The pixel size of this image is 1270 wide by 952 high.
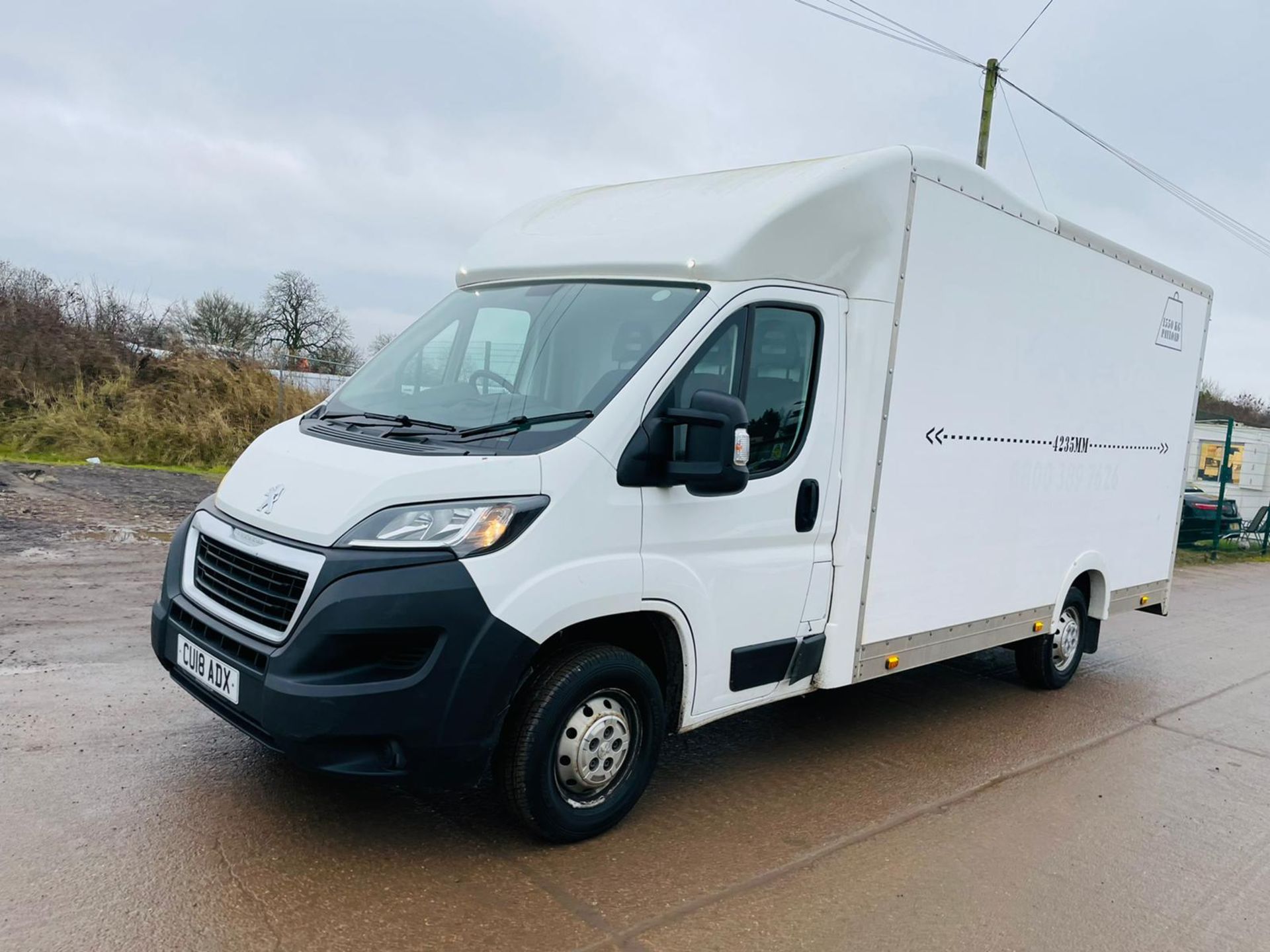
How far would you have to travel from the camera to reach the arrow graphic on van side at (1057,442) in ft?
16.3

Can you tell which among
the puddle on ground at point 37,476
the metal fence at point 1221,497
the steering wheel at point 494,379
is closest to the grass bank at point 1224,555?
the metal fence at point 1221,497

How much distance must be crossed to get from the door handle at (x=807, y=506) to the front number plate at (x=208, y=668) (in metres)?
2.36

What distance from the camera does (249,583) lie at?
3.52 m

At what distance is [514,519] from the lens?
3.37 m

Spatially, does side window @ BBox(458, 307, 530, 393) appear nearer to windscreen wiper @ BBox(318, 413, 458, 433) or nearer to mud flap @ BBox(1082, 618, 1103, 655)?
windscreen wiper @ BBox(318, 413, 458, 433)

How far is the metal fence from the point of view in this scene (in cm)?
1716

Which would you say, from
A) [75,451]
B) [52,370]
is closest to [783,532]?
[75,451]

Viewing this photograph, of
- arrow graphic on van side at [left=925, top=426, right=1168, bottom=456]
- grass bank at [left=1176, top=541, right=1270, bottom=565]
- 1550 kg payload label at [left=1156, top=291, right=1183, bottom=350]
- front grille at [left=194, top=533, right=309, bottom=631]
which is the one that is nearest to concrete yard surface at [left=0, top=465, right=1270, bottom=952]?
front grille at [left=194, top=533, right=309, bottom=631]

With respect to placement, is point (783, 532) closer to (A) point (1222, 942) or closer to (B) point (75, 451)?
(A) point (1222, 942)

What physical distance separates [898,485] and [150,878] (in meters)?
3.54

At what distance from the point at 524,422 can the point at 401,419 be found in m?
0.55

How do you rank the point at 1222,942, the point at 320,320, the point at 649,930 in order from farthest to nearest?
1. the point at 320,320
2. the point at 1222,942
3. the point at 649,930

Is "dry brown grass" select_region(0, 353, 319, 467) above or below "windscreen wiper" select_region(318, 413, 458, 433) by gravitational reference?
below

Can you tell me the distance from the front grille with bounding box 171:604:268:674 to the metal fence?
55.4 ft
